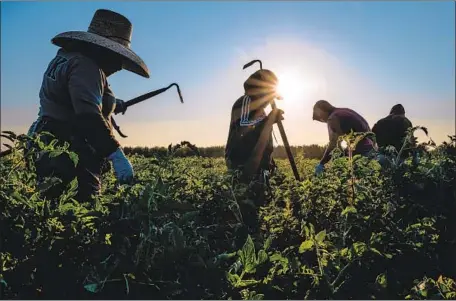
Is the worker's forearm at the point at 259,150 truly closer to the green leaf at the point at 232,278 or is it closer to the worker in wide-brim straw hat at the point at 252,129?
the worker in wide-brim straw hat at the point at 252,129

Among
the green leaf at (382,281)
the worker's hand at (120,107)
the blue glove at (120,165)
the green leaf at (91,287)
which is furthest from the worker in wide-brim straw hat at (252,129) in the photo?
the green leaf at (91,287)

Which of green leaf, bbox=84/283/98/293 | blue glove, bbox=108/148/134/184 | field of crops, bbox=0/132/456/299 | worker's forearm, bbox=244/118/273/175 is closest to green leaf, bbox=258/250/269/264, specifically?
field of crops, bbox=0/132/456/299

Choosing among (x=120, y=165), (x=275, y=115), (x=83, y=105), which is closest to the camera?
(x=83, y=105)

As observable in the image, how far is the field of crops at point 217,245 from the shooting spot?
188 centimetres

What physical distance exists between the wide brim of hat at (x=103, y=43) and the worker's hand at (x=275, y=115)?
338cm

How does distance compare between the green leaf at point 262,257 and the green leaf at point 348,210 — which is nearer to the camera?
the green leaf at point 262,257

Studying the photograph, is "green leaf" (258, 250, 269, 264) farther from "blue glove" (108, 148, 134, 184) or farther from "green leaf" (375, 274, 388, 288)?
"blue glove" (108, 148, 134, 184)

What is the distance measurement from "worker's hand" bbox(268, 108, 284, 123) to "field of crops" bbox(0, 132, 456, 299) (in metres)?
4.75

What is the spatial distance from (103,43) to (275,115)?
3.94 meters

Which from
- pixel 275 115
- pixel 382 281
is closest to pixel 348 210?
pixel 382 281

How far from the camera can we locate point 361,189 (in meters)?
2.62

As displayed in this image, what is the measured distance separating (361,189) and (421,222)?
0.34 metres

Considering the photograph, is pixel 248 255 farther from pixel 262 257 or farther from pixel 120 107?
pixel 120 107

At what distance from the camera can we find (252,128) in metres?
7.49
